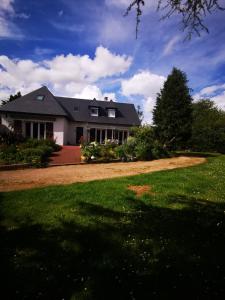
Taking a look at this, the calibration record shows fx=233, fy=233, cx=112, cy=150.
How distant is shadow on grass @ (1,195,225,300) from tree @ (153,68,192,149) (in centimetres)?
1489

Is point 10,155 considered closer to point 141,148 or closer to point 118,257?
point 141,148

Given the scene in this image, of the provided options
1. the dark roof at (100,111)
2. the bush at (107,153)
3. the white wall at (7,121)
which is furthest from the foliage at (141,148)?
the dark roof at (100,111)

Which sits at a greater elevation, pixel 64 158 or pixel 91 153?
pixel 91 153

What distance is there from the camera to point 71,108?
32.5m

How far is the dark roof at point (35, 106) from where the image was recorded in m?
25.1

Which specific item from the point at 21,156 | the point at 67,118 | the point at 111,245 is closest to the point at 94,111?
the point at 67,118

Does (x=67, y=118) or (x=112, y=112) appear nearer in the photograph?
(x=67, y=118)

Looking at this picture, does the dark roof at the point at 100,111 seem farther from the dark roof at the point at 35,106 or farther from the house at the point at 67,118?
the dark roof at the point at 35,106

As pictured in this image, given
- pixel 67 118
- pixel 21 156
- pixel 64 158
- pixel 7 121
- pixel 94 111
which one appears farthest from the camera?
pixel 94 111

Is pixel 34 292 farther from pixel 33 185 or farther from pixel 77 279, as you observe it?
pixel 33 185

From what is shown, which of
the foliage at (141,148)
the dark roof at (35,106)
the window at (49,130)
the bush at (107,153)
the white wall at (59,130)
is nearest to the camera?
the bush at (107,153)

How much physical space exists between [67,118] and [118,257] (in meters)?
26.3

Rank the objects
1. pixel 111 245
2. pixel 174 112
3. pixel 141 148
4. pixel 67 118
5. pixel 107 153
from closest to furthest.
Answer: pixel 111 245, pixel 107 153, pixel 141 148, pixel 174 112, pixel 67 118

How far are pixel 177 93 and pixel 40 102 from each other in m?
15.4
